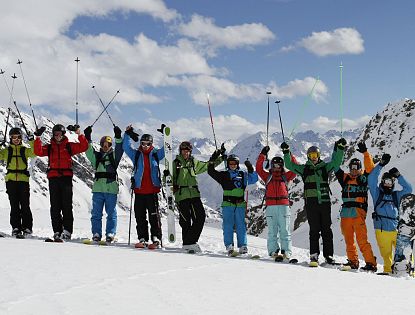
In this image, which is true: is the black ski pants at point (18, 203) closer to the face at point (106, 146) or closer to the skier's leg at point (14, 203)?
the skier's leg at point (14, 203)

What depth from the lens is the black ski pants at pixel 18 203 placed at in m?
11.0

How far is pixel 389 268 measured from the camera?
10.1 meters

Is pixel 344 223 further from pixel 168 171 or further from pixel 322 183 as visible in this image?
pixel 168 171

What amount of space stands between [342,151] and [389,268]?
8.58 ft

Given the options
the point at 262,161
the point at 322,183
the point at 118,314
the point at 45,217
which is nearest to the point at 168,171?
the point at 262,161

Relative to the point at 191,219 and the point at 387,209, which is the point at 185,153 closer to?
the point at 191,219

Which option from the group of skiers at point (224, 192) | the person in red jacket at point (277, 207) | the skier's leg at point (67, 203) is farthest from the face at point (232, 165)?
the skier's leg at point (67, 203)

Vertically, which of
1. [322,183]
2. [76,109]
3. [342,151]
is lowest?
[322,183]

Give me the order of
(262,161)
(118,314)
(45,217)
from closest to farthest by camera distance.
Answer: (118,314) → (262,161) → (45,217)

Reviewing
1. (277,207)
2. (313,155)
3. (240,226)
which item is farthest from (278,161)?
(240,226)

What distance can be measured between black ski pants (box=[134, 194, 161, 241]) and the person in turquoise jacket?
15.1 ft

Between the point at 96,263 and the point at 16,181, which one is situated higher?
the point at 16,181

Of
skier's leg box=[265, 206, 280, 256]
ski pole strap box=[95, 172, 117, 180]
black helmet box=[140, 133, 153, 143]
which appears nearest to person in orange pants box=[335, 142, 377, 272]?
skier's leg box=[265, 206, 280, 256]

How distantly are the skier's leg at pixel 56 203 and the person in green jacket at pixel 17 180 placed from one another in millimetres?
727
